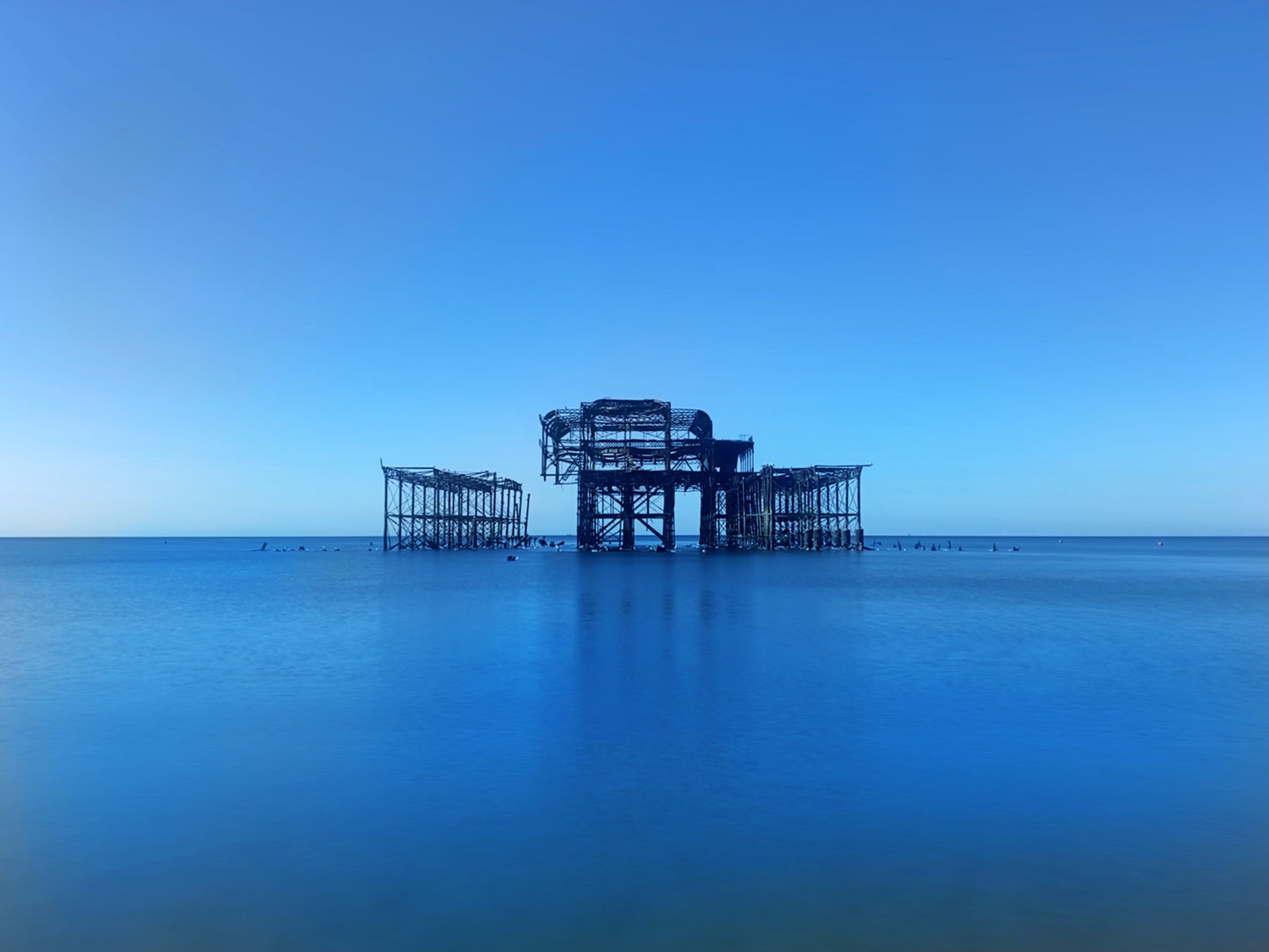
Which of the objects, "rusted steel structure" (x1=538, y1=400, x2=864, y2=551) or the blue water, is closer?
the blue water

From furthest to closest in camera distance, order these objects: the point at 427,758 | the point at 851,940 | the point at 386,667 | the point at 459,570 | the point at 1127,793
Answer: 1. the point at 459,570
2. the point at 386,667
3. the point at 427,758
4. the point at 1127,793
5. the point at 851,940

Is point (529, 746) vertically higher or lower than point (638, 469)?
lower

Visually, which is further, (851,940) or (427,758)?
(427,758)

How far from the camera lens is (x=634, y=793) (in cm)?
1145

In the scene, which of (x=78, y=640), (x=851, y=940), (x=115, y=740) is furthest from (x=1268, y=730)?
(x=78, y=640)

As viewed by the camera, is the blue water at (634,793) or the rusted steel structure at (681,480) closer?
the blue water at (634,793)

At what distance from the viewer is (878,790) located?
11.6 m

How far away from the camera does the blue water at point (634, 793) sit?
776 centimetres

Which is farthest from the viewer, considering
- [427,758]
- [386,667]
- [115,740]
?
[386,667]

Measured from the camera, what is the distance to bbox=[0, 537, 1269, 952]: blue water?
776 cm

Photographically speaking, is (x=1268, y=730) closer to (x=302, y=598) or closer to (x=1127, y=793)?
(x=1127, y=793)

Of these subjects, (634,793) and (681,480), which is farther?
(681,480)

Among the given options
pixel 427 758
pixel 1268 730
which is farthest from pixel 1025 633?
pixel 427 758

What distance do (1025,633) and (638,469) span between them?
180 feet
